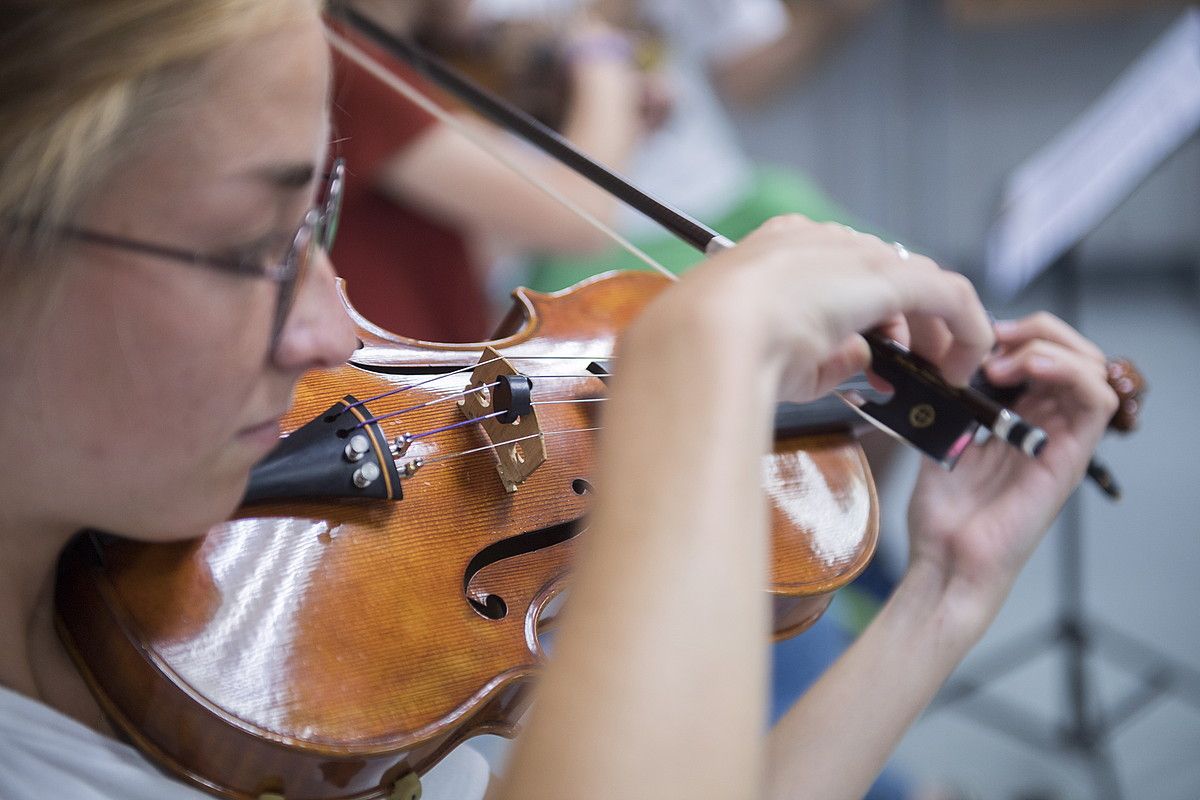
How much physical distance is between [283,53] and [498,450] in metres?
A: 0.29

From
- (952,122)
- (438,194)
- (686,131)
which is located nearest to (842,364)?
(438,194)

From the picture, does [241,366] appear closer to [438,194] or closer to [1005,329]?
[1005,329]

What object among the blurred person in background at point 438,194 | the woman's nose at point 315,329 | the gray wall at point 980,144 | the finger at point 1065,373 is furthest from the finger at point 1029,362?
the gray wall at point 980,144

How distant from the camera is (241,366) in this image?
488 mm

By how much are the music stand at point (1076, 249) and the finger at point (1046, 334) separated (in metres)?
0.79

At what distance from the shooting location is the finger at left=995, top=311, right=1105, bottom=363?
29.8 inches

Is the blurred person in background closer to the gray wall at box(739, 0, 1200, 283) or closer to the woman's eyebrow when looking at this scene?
the woman's eyebrow

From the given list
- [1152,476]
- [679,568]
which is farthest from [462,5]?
[1152,476]

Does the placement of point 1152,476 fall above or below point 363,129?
below

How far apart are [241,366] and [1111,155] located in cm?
135

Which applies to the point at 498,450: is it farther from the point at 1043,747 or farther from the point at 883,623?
the point at 1043,747

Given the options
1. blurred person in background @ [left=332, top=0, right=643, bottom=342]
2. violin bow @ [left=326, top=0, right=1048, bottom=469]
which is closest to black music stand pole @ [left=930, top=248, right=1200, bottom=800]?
blurred person in background @ [left=332, top=0, right=643, bottom=342]

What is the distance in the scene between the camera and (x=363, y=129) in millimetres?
1149

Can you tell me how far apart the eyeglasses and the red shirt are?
0.53 metres
